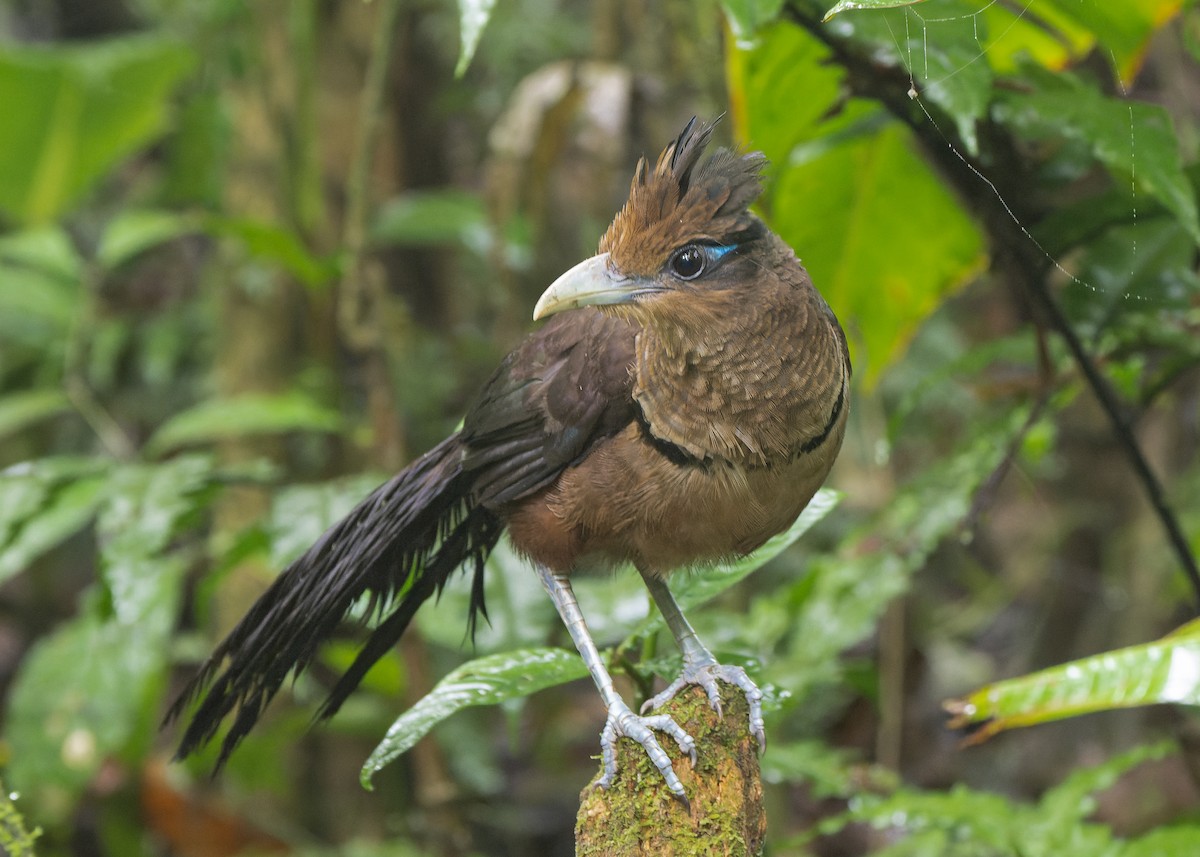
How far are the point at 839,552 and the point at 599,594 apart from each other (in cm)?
71

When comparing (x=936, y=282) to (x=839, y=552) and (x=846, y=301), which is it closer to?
(x=846, y=301)

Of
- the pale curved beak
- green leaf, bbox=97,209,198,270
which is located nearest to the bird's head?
the pale curved beak

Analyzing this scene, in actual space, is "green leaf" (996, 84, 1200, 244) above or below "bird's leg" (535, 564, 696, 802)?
above

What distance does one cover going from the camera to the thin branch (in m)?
2.04

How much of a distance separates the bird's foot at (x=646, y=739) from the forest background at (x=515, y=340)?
100 mm

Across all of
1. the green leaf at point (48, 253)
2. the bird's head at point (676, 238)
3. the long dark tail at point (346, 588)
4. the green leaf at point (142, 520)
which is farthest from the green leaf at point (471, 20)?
the green leaf at point (48, 253)

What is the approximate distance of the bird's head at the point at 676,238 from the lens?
1.79m

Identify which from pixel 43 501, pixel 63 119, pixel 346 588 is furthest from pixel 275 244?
pixel 63 119

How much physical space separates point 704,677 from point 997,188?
3.71ft

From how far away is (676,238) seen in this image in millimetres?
1832

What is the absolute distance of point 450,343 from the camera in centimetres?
488

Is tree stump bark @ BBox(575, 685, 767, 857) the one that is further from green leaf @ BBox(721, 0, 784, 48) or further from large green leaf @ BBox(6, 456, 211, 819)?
large green leaf @ BBox(6, 456, 211, 819)

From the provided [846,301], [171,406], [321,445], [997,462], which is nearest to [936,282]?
[846,301]

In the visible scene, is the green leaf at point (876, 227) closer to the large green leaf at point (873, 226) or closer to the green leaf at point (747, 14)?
the large green leaf at point (873, 226)
